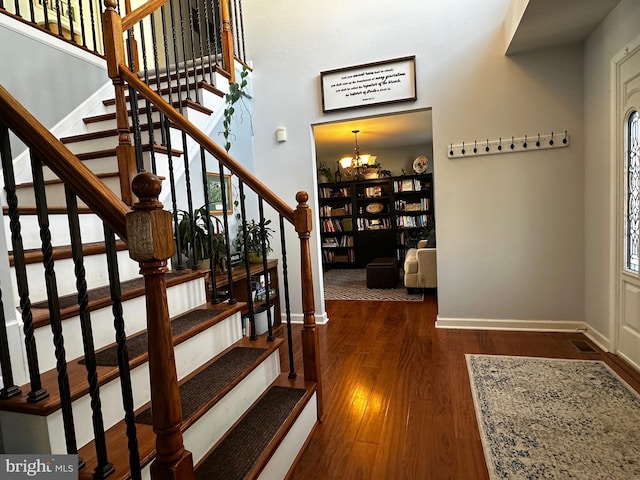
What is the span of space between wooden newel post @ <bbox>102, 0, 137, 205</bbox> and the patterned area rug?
321 cm

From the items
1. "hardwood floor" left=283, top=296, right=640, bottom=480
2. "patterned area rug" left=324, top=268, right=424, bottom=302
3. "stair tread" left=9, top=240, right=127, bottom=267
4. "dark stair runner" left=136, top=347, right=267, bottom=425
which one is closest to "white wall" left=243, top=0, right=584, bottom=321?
"hardwood floor" left=283, top=296, right=640, bottom=480

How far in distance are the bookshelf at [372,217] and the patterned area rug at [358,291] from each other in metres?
0.97

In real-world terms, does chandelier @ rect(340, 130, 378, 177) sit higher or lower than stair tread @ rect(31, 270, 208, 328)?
higher

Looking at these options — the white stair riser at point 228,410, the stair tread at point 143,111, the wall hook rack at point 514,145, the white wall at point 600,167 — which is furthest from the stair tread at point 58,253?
the white wall at point 600,167

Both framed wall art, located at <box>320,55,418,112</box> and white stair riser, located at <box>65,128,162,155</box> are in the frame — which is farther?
framed wall art, located at <box>320,55,418,112</box>

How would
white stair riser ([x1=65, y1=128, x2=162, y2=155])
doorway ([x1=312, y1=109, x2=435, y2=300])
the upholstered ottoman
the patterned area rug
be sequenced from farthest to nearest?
1. doorway ([x1=312, y1=109, x2=435, y2=300])
2. the upholstered ottoman
3. the patterned area rug
4. white stair riser ([x1=65, y1=128, x2=162, y2=155])

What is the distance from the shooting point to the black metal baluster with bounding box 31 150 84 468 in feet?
3.28

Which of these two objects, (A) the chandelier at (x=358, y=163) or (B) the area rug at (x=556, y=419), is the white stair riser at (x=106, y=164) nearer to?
(B) the area rug at (x=556, y=419)

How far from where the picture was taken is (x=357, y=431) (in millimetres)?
1882

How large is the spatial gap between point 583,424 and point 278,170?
10.1 ft

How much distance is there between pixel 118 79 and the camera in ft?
6.81

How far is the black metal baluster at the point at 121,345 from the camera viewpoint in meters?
0.96

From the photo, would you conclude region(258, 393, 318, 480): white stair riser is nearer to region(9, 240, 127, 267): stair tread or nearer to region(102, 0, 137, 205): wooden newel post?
region(9, 240, 127, 267): stair tread

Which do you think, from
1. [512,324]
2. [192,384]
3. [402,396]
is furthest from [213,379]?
[512,324]
